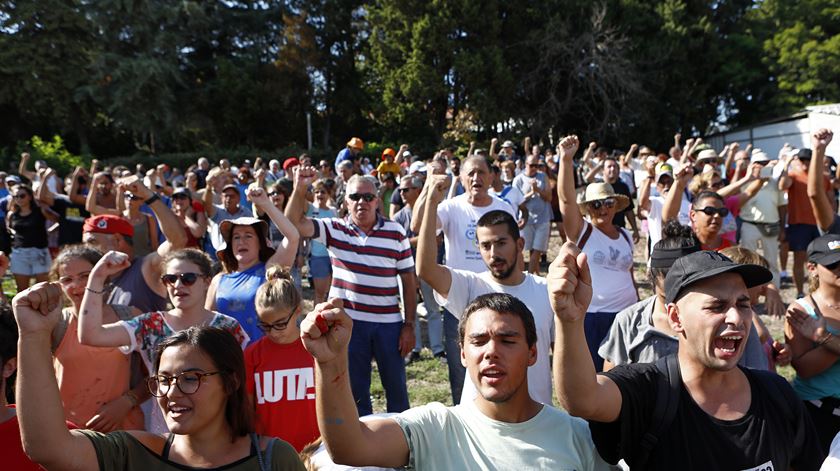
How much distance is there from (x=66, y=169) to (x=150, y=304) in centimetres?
2340

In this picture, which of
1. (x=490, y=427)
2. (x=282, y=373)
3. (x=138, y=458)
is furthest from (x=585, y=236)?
(x=138, y=458)

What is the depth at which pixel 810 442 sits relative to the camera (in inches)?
83.9

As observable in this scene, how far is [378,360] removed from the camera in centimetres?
471

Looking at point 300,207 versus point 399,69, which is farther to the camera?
point 399,69

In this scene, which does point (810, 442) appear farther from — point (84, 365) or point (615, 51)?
point (615, 51)

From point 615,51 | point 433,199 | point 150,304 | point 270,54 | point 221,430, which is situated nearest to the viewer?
point 221,430

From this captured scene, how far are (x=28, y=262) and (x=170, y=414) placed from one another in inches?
277

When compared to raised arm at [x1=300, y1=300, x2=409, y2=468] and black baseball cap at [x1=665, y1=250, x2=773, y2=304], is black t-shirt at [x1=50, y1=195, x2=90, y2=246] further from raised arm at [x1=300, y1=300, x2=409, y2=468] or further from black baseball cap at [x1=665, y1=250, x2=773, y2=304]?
black baseball cap at [x1=665, y1=250, x2=773, y2=304]

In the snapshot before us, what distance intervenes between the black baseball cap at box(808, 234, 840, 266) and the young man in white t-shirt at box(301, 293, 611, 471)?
1.67m

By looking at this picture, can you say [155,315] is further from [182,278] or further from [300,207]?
[300,207]

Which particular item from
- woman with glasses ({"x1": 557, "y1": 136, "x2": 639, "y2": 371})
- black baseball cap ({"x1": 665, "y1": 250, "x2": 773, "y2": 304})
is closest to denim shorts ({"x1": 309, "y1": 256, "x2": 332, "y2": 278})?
woman with glasses ({"x1": 557, "y1": 136, "x2": 639, "y2": 371})

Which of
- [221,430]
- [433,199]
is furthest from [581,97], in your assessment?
[221,430]

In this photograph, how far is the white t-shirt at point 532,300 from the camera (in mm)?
3346

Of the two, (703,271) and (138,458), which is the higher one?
(703,271)
